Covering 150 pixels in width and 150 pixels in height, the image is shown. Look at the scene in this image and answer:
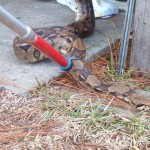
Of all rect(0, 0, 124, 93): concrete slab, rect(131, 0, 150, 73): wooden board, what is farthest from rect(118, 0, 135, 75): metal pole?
rect(0, 0, 124, 93): concrete slab

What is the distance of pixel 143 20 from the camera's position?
10.6 feet

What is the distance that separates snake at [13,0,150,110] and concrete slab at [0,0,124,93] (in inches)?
4.0

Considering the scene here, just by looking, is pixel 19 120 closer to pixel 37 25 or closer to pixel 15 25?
pixel 15 25

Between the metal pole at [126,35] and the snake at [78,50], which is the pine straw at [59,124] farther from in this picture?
the metal pole at [126,35]

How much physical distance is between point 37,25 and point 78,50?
0.97 m

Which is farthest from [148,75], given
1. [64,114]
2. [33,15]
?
[33,15]

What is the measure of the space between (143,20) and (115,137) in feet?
3.83

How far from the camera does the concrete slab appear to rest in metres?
3.21

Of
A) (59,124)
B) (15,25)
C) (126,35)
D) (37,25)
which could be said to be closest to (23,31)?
(15,25)

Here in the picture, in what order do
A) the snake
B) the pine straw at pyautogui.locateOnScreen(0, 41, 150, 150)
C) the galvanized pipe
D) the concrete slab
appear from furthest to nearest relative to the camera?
the concrete slab
the snake
the pine straw at pyautogui.locateOnScreen(0, 41, 150, 150)
the galvanized pipe

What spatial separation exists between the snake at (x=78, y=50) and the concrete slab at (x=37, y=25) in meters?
0.10

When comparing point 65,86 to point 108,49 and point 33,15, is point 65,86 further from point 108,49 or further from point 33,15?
point 33,15

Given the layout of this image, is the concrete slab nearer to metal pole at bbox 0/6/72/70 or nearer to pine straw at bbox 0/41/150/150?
pine straw at bbox 0/41/150/150

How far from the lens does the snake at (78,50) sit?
3.01 meters
